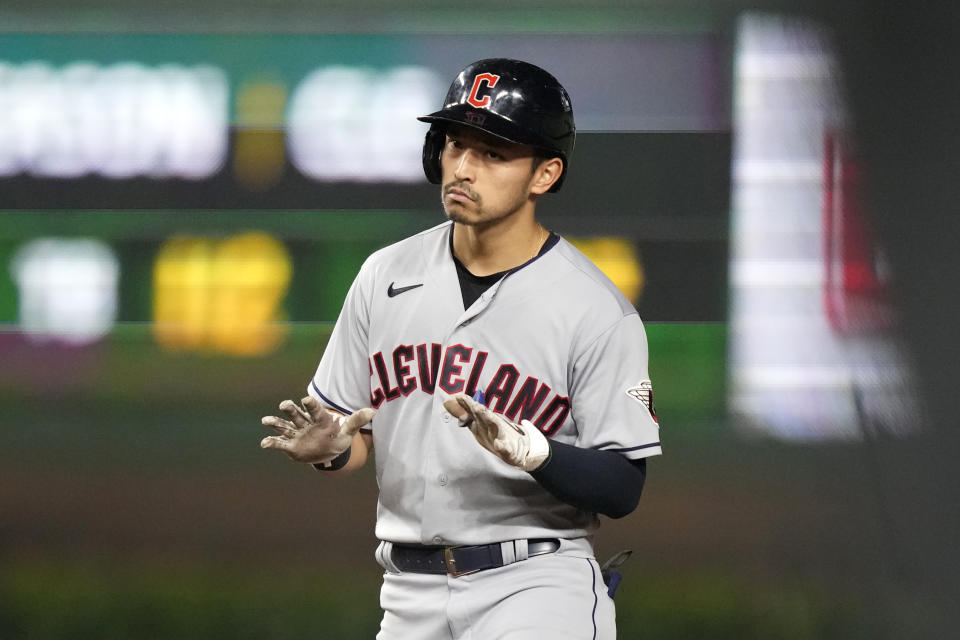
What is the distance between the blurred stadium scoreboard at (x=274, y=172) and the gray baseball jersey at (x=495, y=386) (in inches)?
76.8

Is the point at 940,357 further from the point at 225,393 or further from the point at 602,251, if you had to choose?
the point at 225,393

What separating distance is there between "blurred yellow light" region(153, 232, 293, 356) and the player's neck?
2.03 meters

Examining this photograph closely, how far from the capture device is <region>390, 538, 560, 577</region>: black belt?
241 cm

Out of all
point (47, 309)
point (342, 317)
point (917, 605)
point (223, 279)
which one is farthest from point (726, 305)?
point (47, 309)

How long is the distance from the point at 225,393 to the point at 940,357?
2.70 metres

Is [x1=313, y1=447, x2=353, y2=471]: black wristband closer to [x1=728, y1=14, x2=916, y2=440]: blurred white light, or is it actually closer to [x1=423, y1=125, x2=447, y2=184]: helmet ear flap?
[x1=423, y1=125, x2=447, y2=184]: helmet ear flap

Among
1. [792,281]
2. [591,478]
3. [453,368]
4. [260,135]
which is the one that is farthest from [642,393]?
[260,135]

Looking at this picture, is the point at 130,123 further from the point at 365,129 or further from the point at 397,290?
the point at 397,290

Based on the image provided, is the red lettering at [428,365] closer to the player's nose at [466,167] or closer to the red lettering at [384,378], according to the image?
the red lettering at [384,378]

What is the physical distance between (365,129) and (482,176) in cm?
217

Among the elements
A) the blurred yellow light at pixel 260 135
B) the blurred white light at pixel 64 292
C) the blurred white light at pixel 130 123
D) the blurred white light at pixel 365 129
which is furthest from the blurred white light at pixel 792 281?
the blurred white light at pixel 64 292

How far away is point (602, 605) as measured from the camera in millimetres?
2453

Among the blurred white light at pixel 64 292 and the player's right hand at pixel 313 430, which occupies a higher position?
the player's right hand at pixel 313 430

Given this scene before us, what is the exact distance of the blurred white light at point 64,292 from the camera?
14.9 feet
